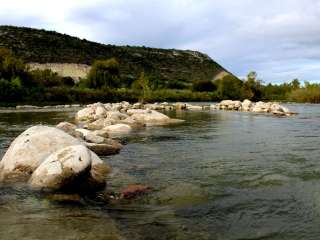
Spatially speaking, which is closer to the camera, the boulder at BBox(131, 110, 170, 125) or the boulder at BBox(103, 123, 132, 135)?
the boulder at BBox(103, 123, 132, 135)

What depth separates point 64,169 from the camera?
8.46 m

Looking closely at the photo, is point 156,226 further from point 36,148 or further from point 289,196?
point 36,148

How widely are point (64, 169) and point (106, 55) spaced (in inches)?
5204

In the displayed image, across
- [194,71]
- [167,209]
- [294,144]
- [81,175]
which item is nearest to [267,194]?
[167,209]

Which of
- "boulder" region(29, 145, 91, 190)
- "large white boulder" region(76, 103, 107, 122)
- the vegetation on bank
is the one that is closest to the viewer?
"boulder" region(29, 145, 91, 190)

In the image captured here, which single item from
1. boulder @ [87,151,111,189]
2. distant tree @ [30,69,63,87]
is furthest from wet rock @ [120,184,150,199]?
distant tree @ [30,69,63,87]

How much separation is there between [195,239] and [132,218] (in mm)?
1309

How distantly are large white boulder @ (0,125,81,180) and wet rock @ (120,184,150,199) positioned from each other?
2497 millimetres

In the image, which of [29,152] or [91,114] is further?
[91,114]

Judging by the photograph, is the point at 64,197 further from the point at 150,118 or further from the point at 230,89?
the point at 230,89

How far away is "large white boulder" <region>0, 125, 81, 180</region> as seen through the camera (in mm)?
9956

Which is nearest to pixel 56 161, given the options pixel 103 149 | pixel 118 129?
pixel 103 149

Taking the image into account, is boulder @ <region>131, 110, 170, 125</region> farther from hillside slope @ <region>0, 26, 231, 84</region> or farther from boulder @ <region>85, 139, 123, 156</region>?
hillside slope @ <region>0, 26, 231, 84</region>

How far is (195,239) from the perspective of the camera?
5883 millimetres
